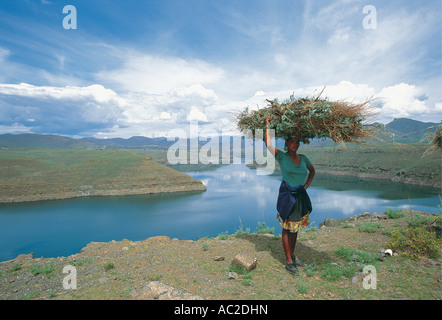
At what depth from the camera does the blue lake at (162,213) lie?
2738 cm

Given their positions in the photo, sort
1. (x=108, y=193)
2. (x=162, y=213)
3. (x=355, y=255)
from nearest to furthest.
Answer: (x=355, y=255), (x=162, y=213), (x=108, y=193)

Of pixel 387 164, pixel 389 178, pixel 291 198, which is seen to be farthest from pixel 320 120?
pixel 387 164

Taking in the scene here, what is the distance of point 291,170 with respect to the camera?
13.0 feet

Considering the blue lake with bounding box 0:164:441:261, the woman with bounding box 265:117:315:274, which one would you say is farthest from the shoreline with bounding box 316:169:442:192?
the woman with bounding box 265:117:315:274

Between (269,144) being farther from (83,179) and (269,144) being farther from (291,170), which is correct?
(83,179)

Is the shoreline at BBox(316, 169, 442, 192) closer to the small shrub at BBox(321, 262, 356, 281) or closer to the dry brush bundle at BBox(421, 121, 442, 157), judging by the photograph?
the dry brush bundle at BBox(421, 121, 442, 157)

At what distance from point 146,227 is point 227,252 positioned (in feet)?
96.3

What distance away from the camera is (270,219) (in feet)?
102

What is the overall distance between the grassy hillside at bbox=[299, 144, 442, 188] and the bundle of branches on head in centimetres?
5345

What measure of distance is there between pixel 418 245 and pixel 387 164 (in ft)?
262
